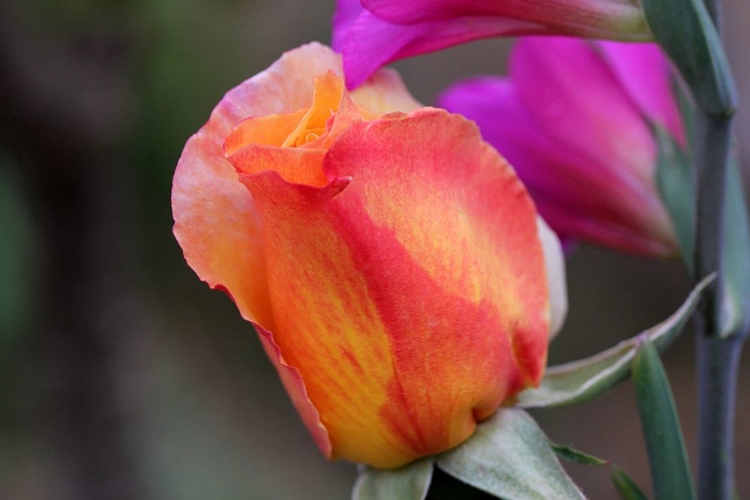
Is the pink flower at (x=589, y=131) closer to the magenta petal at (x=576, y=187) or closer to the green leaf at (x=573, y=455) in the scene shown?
the magenta petal at (x=576, y=187)

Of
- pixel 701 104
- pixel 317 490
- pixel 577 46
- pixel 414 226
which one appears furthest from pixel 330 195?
pixel 317 490

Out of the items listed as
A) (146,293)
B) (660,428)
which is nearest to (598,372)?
(660,428)

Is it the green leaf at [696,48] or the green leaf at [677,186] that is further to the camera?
the green leaf at [677,186]

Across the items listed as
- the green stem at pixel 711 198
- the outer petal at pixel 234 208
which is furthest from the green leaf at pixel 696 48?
the outer petal at pixel 234 208

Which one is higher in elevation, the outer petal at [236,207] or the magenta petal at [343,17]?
the magenta petal at [343,17]

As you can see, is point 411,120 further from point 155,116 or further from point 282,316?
point 155,116

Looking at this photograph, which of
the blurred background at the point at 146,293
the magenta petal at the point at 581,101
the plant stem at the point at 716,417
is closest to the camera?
the plant stem at the point at 716,417
